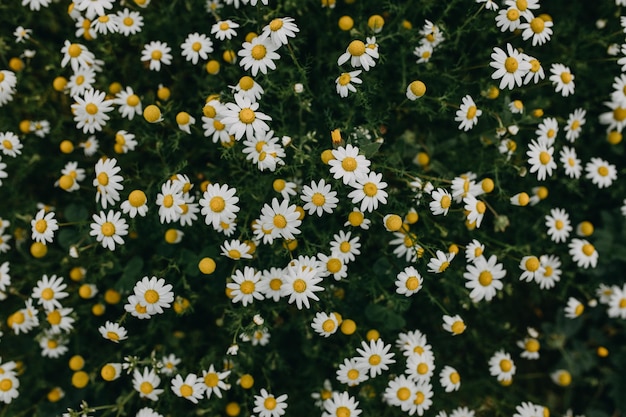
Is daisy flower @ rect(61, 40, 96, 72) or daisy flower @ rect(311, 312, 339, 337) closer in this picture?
daisy flower @ rect(311, 312, 339, 337)

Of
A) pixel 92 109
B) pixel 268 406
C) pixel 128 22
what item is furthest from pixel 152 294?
pixel 128 22

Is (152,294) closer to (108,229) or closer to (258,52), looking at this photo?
(108,229)

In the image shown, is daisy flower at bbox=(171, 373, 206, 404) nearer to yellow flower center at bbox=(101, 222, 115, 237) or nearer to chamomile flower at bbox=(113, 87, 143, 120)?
yellow flower center at bbox=(101, 222, 115, 237)

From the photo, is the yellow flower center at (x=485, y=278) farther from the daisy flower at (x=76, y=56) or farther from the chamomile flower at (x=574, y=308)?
the daisy flower at (x=76, y=56)

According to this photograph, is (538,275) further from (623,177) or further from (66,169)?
(66,169)

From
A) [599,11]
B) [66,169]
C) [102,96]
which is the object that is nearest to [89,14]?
[102,96]

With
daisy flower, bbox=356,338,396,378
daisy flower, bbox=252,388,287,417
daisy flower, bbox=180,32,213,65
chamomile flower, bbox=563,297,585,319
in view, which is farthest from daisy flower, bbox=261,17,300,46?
chamomile flower, bbox=563,297,585,319

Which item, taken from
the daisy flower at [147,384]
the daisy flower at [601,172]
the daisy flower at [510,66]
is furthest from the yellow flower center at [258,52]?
Result: the daisy flower at [601,172]

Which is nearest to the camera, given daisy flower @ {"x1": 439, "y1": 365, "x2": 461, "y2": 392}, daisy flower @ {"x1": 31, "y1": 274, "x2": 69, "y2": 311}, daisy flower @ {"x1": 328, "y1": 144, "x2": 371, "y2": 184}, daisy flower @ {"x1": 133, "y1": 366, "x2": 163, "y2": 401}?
daisy flower @ {"x1": 328, "y1": 144, "x2": 371, "y2": 184}
